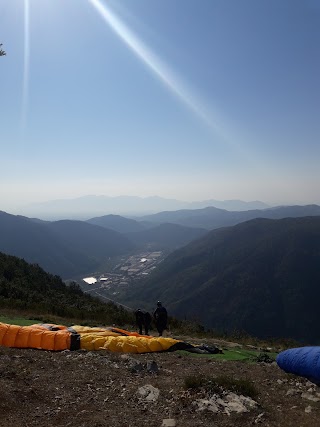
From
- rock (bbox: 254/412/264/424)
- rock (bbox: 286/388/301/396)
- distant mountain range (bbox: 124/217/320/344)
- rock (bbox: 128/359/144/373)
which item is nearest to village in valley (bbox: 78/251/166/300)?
distant mountain range (bbox: 124/217/320/344)

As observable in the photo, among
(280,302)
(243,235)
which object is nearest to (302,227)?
(243,235)

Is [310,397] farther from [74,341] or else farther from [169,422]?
[74,341]

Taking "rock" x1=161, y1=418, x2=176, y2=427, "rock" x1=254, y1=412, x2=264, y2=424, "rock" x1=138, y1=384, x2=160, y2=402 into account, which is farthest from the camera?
"rock" x1=138, y1=384, x2=160, y2=402

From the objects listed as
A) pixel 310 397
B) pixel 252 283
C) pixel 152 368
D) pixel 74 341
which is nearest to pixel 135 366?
pixel 152 368

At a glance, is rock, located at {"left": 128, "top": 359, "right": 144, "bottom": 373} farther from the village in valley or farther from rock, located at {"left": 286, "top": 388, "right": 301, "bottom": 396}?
the village in valley

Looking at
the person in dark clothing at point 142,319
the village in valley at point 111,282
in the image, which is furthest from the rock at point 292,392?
the village in valley at point 111,282
